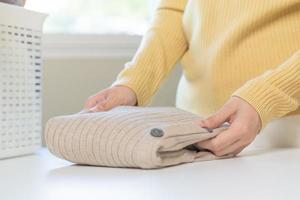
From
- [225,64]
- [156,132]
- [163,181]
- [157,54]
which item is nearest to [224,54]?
[225,64]

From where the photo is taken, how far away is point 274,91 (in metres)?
0.97

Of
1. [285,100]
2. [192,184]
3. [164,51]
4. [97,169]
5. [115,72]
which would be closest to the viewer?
[192,184]

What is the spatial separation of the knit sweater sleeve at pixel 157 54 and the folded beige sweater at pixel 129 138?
0.25 meters

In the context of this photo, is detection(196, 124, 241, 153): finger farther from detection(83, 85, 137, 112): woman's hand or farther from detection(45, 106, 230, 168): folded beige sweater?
detection(83, 85, 137, 112): woman's hand

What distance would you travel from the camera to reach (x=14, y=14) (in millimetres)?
1055

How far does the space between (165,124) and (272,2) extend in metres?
0.39

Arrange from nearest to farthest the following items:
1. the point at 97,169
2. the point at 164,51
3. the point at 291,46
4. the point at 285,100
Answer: the point at 97,169 → the point at 285,100 → the point at 291,46 → the point at 164,51

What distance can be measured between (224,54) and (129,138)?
0.40 metres

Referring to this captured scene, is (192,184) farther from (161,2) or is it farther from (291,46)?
(161,2)

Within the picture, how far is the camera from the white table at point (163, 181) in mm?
656

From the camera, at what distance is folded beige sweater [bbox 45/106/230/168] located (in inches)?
32.9

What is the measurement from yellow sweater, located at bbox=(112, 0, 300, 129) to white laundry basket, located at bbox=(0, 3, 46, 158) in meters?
0.19

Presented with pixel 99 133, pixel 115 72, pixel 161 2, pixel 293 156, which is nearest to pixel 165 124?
pixel 99 133

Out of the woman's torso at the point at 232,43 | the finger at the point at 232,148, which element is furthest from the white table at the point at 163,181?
the woman's torso at the point at 232,43
